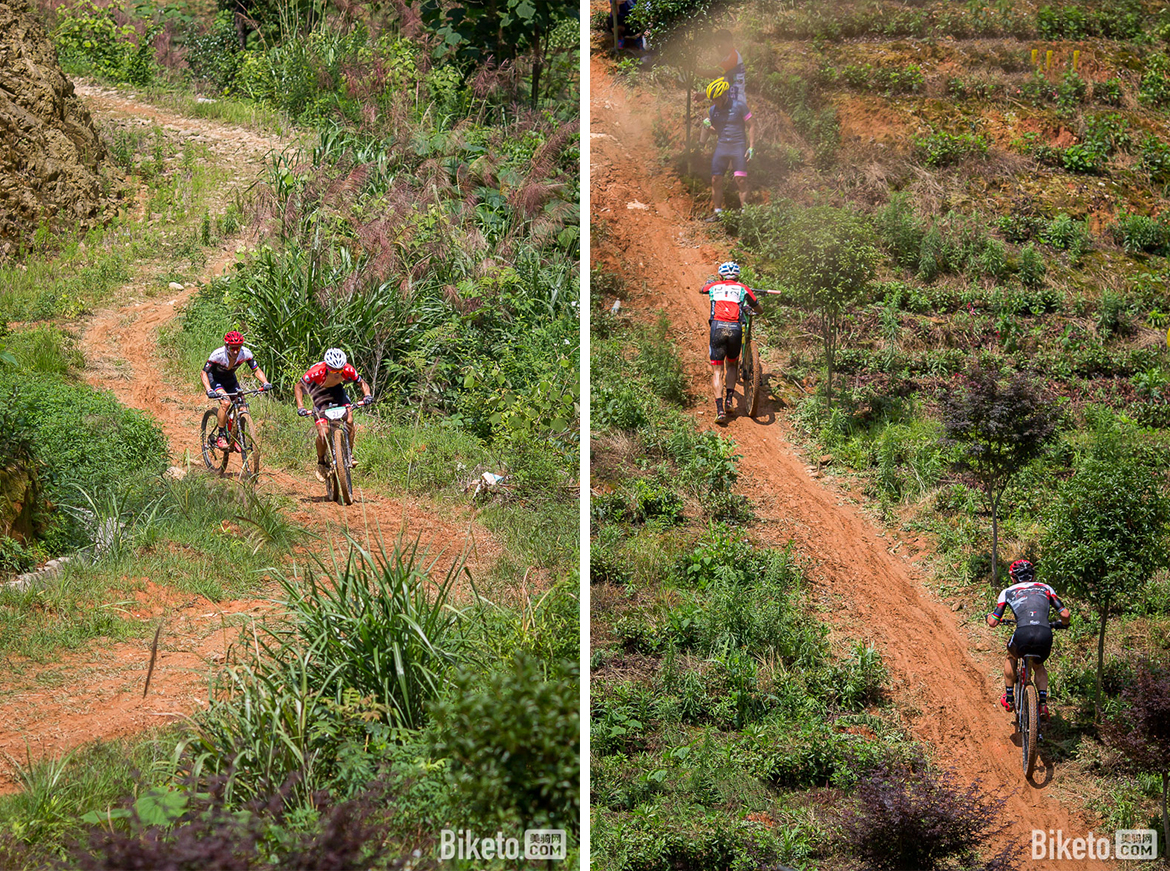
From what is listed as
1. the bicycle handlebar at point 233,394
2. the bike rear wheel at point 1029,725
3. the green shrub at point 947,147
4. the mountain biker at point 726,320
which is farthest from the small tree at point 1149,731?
the bicycle handlebar at point 233,394

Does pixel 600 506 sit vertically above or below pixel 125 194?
below

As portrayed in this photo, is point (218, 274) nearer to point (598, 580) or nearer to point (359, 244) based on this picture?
point (359, 244)

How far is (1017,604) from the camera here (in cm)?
717

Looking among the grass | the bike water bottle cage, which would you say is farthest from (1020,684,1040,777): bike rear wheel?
the grass

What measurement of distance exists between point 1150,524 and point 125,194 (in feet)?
40.4

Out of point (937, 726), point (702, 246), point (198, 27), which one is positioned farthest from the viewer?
point (198, 27)

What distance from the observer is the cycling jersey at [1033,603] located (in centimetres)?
709

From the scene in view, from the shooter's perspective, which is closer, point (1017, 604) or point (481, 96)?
point (1017, 604)

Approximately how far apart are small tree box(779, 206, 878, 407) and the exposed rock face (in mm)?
7055

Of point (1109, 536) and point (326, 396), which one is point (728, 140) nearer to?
point (326, 396)

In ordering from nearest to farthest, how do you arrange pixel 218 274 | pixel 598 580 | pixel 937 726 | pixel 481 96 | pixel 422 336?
pixel 937 726
pixel 598 580
pixel 422 336
pixel 218 274
pixel 481 96

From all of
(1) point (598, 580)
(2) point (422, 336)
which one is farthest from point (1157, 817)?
(2) point (422, 336)

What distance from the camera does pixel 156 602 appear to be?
8.00m

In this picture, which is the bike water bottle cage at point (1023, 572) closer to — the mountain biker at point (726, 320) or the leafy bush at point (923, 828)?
the leafy bush at point (923, 828)
